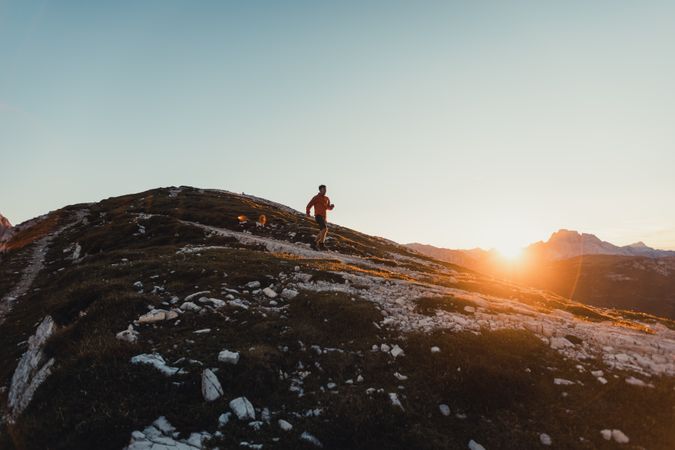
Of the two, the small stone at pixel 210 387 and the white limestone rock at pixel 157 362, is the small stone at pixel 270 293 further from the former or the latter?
the small stone at pixel 210 387

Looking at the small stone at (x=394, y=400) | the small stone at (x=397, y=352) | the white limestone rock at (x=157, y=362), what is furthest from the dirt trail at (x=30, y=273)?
the small stone at (x=394, y=400)

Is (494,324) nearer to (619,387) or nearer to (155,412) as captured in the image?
(619,387)

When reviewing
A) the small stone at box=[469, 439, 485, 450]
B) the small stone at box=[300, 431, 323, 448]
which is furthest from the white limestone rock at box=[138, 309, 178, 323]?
the small stone at box=[469, 439, 485, 450]

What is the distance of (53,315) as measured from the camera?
1616cm

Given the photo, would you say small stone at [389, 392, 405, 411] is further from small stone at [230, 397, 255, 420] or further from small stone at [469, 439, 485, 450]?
small stone at [230, 397, 255, 420]

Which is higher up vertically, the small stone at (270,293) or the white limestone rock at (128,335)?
the small stone at (270,293)

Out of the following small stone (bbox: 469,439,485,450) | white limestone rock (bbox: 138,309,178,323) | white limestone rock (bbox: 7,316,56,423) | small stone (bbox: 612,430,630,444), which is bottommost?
white limestone rock (bbox: 7,316,56,423)

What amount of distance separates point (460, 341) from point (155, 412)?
29.2ft

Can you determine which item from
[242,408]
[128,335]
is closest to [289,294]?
[128,335]

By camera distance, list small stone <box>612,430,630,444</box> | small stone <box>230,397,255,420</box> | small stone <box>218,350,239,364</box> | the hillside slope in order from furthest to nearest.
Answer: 1. small stone <box>218,350,239,364</box>
2. small stone <box>230,397,255,420</box>
3. small stone <box>612,430,630,444</box>
4. the hillside slope

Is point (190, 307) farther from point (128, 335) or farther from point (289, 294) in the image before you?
point (289, 294)

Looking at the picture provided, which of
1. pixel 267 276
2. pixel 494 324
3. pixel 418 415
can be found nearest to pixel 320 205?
pixel 267 276

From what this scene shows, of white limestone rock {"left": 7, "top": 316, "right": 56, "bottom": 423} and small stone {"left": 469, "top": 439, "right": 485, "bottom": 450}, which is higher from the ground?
small stone {"left": 469, "top": 439, "right": 485, "bottom": 450}

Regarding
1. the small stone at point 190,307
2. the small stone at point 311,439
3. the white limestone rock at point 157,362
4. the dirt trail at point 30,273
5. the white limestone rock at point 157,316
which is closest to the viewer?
the small stone at point 311,439
